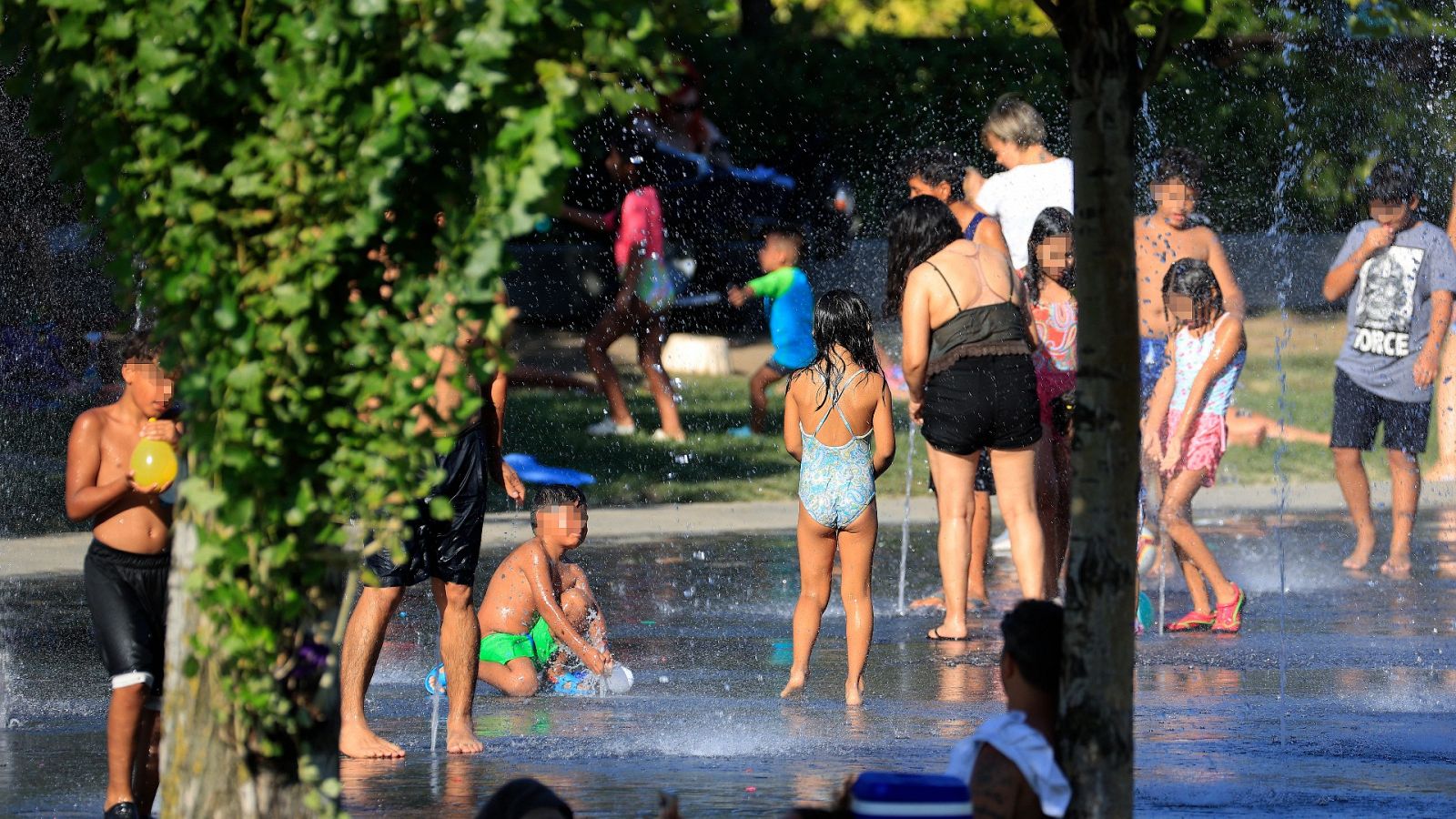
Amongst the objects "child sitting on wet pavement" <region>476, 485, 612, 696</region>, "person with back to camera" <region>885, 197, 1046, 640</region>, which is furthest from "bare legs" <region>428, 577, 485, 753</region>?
"person with back to camera" <region>885, 197, 1046, 640</region>

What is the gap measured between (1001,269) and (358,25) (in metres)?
4.74

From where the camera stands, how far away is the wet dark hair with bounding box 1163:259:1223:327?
8906 mm

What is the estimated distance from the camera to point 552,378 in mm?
16922

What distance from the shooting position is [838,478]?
23.6ft

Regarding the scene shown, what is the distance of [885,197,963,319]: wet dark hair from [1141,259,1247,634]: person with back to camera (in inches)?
59.7

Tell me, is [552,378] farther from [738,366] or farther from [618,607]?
[618,607]

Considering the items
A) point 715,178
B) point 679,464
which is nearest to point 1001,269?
point 679,464

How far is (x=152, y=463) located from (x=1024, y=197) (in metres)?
5.17

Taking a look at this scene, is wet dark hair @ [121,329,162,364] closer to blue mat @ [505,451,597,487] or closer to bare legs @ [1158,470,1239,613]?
bare legs @ [1158,470,1239,613]

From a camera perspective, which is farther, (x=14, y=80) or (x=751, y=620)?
(x=751, y=620)

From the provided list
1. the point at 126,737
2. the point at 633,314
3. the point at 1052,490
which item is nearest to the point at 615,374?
the point at 633,314

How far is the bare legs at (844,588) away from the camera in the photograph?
7152mm

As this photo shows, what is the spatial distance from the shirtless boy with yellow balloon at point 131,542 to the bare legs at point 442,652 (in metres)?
0.89

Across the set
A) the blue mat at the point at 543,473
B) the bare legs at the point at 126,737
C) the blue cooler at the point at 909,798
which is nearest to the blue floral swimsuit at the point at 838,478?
the bare legs at the point at 126,737
